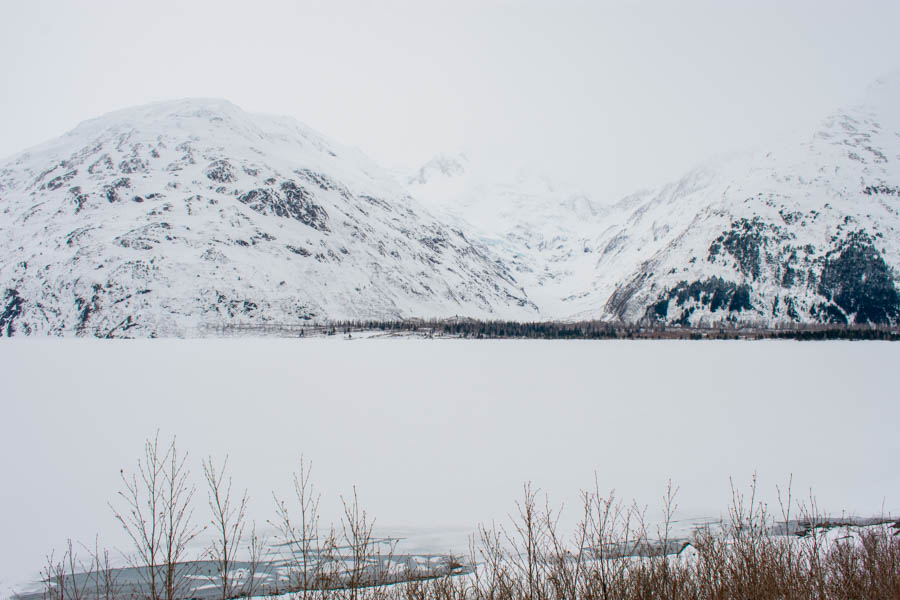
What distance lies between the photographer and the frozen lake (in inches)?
746

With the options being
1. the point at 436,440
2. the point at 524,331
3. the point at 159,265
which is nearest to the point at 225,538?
the point at 436,440

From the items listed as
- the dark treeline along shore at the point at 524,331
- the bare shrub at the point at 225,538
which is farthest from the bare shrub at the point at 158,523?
the dark treeline along shore at the point at 524,331

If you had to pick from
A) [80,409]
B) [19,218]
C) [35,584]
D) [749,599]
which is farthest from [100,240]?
[749,599]

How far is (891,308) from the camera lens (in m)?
184

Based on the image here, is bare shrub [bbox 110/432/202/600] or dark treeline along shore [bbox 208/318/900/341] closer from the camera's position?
bare shrub [bbox 110/432/202/600]

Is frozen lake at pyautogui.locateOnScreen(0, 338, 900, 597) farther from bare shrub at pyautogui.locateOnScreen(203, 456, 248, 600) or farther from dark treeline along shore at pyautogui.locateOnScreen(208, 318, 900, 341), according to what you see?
dark treeline along shore at pyautogui.locateOnScreen(208, 318, 900, 341)

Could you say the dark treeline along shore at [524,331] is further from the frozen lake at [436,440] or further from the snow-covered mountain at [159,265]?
the frozen lake at [436,440]

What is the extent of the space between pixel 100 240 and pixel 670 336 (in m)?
151

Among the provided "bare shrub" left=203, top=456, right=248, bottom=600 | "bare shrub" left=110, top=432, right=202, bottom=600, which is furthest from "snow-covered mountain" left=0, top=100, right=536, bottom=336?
"bare shrub" left=203, top=456, right=248, bottom=600

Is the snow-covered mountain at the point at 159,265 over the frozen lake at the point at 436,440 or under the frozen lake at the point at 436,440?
over

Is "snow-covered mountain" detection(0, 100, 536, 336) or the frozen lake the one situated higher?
"snow-covered mountain" detection(0, 100, 536, 336)

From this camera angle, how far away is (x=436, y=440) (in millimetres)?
29094

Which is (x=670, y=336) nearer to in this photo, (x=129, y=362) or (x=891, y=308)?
(x=891, y=308)

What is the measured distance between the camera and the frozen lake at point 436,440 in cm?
1895
